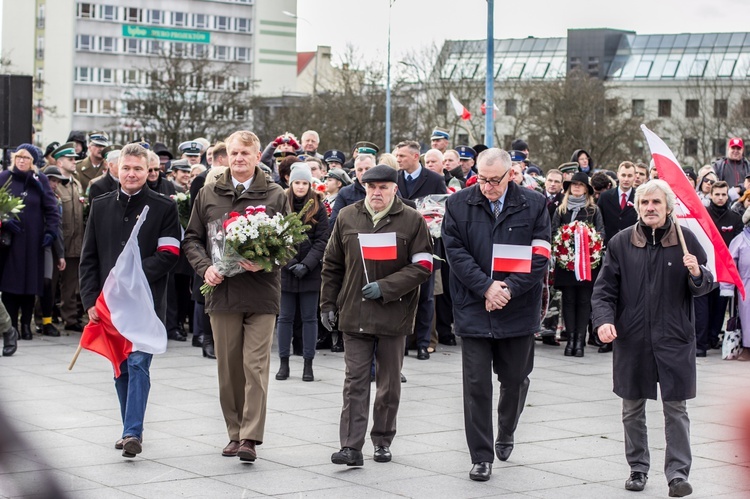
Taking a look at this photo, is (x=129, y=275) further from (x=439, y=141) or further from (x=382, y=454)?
(x=439, y=141)

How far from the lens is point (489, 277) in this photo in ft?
26.2

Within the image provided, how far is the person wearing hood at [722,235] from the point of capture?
49.0ft

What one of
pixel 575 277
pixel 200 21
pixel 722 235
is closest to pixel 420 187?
pixel 575 277

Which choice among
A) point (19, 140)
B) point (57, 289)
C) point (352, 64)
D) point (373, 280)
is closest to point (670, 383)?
point (373, 280)

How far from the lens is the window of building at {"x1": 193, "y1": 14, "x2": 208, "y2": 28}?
12812cm

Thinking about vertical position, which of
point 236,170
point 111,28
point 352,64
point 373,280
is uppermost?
point 111,28

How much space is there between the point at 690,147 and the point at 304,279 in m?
65.8

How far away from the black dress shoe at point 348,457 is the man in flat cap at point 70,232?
7827mm

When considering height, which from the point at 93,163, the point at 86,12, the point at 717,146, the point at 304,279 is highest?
the point at 86,12

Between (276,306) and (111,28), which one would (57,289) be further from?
(111,28)

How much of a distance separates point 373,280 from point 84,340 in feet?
6.52

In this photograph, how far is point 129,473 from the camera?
301 inches

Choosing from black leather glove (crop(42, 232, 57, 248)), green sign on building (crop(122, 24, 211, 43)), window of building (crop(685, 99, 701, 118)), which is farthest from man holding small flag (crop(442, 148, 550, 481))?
green sign on building (crop(122, 24, 211, 43))

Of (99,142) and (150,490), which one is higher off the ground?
(99,142)
